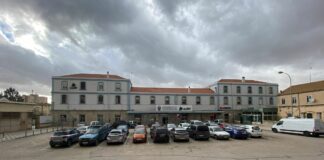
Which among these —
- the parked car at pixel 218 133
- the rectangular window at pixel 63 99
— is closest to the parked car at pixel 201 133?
the parked car at pixel 218 133

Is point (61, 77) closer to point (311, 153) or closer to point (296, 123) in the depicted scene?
point (296, 123)

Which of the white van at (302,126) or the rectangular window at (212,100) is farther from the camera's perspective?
the rectangular window at (212,100)

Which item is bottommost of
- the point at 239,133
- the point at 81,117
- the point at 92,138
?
the point at 239,133

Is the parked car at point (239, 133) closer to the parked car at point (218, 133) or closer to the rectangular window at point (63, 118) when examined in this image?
the parked car at point (218, 133)

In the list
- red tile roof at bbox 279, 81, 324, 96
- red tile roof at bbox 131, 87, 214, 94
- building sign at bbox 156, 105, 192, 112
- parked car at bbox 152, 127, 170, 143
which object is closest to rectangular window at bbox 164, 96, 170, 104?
red tile roof at bbox 131, 87, 214, 94

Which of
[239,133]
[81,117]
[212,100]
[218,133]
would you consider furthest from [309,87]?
[81,117]

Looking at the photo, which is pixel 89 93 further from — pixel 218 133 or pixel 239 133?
pixel 239 133

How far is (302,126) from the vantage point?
3291 cm

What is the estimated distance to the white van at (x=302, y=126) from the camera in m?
31.0

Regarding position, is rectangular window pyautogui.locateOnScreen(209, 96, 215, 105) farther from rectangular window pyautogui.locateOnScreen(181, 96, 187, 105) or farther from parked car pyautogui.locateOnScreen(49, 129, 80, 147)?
parked car pyautogui.locateOnScreen(49, 129, 80, 147)

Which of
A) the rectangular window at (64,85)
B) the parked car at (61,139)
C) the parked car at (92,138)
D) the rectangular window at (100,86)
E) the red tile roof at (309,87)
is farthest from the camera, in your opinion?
the rectangular window at (100,86)

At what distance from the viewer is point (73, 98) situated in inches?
2194

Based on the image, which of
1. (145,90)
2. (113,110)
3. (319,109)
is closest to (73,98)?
(113,110)

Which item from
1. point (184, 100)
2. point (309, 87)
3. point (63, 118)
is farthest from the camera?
point (184, 100)
